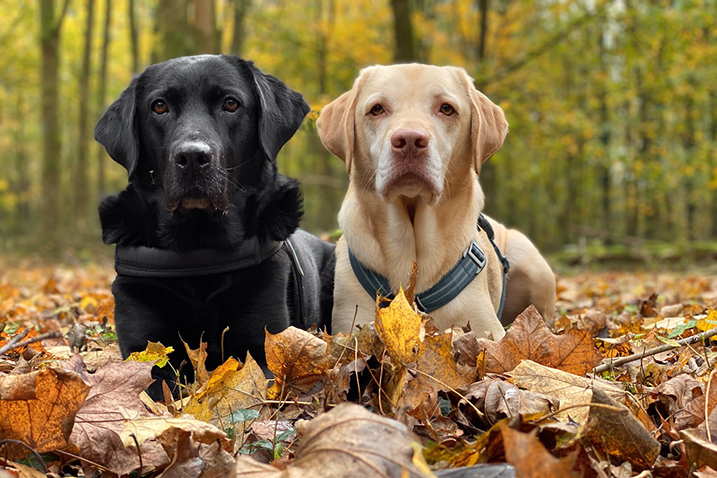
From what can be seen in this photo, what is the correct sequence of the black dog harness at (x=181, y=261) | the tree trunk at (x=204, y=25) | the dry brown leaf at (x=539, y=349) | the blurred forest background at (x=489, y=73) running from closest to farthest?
the dry brown leaf at (x=539, y=349) → the black dog harness at (x=181, y=261) → the tree trunk at (x=204, y=25) → the blurred forest background at (x=489, y=73)

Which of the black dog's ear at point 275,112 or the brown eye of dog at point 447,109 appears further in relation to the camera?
the brown eye of dog at point 447,109

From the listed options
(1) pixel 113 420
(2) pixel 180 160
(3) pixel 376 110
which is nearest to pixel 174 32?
(3) pixel 376 110

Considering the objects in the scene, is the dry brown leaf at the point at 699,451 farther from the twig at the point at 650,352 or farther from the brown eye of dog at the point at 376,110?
the brown eye of dog at the point at 376,110

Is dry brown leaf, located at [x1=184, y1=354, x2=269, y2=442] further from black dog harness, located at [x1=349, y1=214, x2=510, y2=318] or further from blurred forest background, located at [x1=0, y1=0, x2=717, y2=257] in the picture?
blurred forest background, located at [x1=0, y1=0, x2=717, y2=257]

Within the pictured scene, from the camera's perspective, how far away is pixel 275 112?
356 centimetres

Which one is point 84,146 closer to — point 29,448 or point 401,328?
point 401,328

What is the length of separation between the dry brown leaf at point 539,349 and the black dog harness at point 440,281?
116 centimetres

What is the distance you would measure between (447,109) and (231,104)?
1241mm

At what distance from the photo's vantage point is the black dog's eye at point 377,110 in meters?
3.79

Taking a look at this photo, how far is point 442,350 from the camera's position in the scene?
7.22 ft

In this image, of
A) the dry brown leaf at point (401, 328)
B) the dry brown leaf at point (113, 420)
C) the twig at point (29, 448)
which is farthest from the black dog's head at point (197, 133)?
the twig at point (29, 448)

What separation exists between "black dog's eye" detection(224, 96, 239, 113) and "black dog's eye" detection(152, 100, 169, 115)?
0.96ft

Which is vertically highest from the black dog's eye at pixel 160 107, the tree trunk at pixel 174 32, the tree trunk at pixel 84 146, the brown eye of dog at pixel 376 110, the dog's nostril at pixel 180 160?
the tree trunk at pixel 174 32

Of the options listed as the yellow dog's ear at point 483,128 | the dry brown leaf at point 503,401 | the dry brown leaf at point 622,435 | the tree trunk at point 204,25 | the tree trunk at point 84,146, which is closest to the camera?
the dry brown leaf at point 622,435
